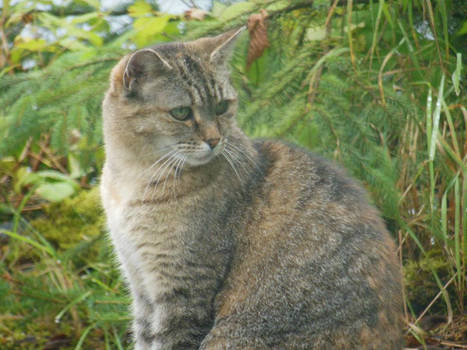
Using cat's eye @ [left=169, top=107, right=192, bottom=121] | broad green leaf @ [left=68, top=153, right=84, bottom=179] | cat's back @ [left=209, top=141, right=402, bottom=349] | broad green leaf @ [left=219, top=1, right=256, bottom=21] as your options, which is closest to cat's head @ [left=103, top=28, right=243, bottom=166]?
cat's eye @ [left=169, top=107, right=192, bottom=121]

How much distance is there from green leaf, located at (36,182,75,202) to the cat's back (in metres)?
1.81

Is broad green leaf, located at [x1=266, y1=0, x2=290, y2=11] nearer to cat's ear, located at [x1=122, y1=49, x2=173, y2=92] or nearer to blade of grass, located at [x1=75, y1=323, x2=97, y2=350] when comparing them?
cat's ear, located at [x1=122, y1=49, x2=173, y2=92]

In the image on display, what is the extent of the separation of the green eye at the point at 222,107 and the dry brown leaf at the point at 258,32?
2.02 ft

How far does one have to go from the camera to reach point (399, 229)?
3.42 metres

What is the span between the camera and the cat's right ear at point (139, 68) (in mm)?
2520

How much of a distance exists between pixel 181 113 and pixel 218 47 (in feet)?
1.14

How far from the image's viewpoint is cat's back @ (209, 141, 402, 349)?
2387 millimetres

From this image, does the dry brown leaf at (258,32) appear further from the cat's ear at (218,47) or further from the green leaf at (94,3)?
the green leaf at (94,3)

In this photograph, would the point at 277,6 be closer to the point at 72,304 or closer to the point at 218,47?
the point at 218,47

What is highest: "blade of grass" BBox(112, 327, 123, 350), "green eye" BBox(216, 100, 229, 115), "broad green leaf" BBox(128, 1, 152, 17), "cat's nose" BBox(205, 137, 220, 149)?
"broad green leaf" BBox(128, 1, 152, 17)

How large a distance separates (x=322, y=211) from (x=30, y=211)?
260 centimetres

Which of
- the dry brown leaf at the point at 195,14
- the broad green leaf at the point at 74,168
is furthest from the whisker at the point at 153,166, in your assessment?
the broad green leaf at the point at 74,168

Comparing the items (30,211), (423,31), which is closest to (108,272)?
(30,211)

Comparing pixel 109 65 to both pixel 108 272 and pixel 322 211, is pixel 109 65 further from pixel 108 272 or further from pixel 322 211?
pixel 322 211
